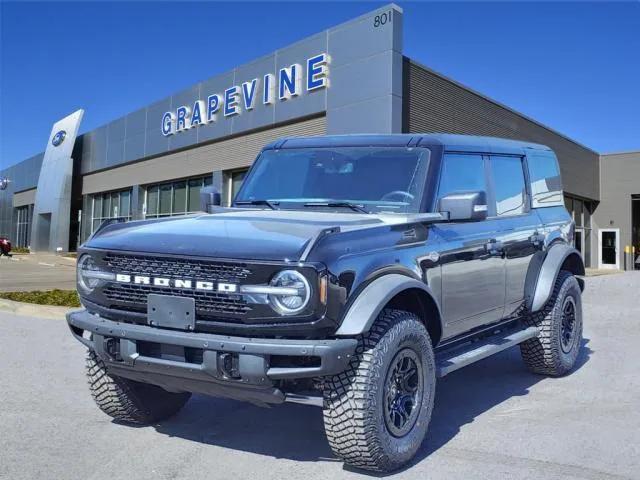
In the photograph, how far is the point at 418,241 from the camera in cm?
384

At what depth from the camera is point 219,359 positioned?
121 inches

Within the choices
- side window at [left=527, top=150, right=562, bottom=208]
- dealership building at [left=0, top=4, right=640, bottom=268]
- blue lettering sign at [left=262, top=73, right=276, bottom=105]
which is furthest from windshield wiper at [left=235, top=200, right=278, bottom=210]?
blue lettering sign at [left=262, top=73, right=276, bottom=105]

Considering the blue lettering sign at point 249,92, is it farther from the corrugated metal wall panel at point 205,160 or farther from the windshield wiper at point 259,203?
the windshield wiper at point 259,203

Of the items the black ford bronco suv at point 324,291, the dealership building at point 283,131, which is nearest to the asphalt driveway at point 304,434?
the black ford bronco suv at point 324,291

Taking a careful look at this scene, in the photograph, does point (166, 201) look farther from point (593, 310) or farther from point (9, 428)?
point (9, 428)

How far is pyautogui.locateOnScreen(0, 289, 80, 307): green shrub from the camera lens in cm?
1046

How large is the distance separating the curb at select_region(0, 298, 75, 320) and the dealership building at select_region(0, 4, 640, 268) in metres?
7.01

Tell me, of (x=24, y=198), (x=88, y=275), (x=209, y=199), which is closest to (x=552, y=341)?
(x=209, y=199)

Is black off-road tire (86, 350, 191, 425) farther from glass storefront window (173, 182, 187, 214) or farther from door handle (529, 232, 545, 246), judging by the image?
glass storefront window (173, 182, 187, 214)

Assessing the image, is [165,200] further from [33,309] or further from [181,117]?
[33,309]

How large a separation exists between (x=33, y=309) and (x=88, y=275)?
23.4 feet

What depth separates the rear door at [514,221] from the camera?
500cm

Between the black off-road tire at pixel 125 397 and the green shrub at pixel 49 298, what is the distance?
21.4 feet

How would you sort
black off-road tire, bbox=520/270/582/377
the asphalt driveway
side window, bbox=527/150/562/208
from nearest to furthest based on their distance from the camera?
the asphalt driveway
black off-road tire, bbox=520/270/582/377
side window, bbox=527/150/562/208
